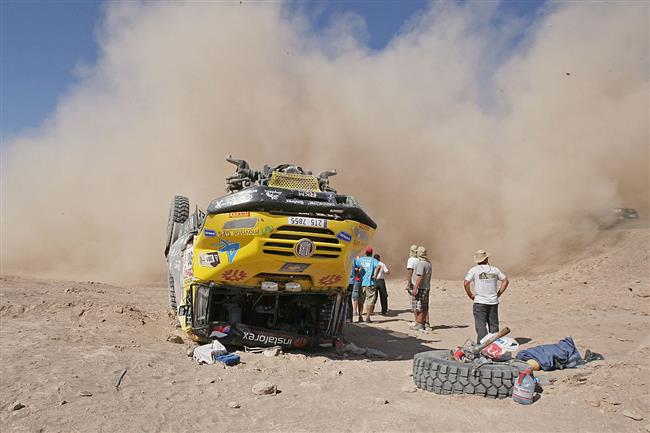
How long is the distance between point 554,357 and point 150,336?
4544mm

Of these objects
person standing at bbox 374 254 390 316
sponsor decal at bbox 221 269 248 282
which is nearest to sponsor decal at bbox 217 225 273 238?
sponsor decal at bbox 221 269 248 282

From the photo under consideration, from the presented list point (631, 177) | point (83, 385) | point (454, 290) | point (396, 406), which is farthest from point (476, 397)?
point (631, 177)

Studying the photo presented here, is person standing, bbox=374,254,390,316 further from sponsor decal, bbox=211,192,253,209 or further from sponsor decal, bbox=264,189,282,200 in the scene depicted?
sponsor decal, bbox=211,192,253,209

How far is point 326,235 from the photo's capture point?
509cm

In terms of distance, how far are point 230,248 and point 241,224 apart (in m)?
0.28

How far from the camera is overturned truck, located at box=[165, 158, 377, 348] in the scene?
4.89 metres

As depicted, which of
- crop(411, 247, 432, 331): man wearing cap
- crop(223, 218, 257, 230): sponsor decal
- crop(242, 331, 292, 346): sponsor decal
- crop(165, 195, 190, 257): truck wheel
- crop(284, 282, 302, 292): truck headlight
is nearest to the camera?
crop(223, 218, 257, 230): sponsor decal

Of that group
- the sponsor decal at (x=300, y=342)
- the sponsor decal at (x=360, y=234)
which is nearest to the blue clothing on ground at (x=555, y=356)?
the sponsor decal at (x=360, y=234)

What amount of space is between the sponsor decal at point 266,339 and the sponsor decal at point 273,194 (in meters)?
1.53

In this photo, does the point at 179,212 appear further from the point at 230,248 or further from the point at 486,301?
the point at 486,301

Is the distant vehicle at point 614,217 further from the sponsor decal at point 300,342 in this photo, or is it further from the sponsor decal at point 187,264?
the sponsor decal at point 187,264

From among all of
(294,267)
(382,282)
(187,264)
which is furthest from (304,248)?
(382,282)

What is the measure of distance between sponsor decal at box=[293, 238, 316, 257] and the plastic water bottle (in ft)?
7.26

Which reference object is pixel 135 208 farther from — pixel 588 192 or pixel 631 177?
pixel 631 177
